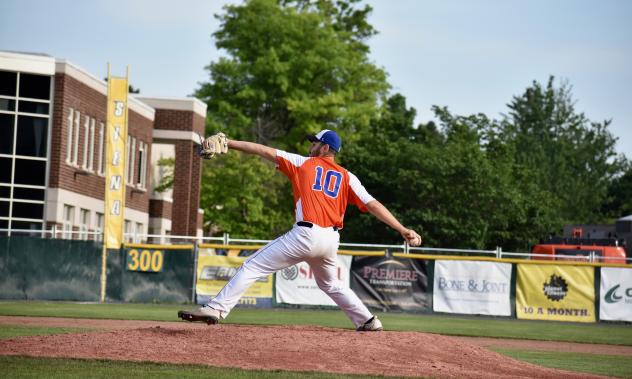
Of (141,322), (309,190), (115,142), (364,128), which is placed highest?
(364,128)

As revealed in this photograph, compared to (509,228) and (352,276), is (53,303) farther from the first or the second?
(509,228)

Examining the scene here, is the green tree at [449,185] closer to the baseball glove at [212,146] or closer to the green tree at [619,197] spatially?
the green tree at [619,197]

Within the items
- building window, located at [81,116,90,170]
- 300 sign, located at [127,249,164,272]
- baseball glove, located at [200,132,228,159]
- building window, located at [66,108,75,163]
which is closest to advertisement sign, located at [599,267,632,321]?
300 sign, located at [127,249,164,272]

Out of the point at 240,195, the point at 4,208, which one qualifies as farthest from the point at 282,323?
the point at 240,195

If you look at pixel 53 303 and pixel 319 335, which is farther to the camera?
pixel 53 303

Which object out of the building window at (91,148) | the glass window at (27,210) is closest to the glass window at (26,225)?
the glass window at (27,210)

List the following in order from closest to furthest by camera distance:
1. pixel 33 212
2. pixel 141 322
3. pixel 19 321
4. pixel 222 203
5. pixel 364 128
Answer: pixel 19 321
pixel 141 322
pixel 33 212
pixel 222 203
pixel 364 128

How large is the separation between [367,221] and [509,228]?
23.0ft

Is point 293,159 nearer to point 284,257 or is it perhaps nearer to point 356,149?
point 284,257

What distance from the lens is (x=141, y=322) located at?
1941cm

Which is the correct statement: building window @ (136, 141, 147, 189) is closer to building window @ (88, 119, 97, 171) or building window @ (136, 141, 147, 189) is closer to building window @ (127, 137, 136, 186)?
building window @ (127, 137, 136, 186)

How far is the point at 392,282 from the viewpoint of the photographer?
94.2 ft

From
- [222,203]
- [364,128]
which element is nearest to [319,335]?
[222,203]

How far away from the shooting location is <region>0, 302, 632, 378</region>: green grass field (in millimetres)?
9273
